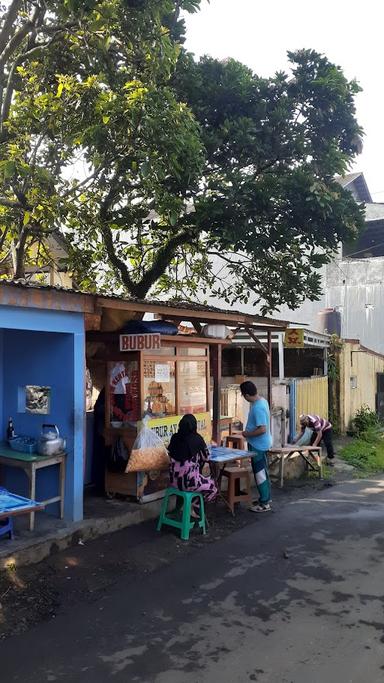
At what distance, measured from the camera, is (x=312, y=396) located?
1314 centimetres

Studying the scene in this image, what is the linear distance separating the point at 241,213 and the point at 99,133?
331 centimetres

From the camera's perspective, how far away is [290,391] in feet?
38.2

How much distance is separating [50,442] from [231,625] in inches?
108

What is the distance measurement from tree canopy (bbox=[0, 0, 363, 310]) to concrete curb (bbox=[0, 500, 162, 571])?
4082mm

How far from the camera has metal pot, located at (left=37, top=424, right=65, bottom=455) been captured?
19.3 ft

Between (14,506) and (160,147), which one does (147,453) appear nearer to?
(14,506)

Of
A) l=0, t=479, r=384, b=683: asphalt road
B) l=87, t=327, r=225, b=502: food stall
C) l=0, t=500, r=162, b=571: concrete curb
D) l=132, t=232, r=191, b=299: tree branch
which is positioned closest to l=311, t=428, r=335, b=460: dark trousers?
l=87, t=327, r=225, b=502: food stall

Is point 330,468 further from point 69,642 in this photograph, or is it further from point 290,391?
point 69,642

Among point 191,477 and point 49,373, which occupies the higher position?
point 49,373

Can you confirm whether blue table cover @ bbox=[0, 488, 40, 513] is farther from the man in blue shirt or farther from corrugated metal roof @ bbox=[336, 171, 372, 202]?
corrugated metal roof @ bbox=[336, 171, 372, 202]

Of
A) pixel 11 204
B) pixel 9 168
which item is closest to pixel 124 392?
pixel 9 168

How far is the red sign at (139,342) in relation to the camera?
6.70 m

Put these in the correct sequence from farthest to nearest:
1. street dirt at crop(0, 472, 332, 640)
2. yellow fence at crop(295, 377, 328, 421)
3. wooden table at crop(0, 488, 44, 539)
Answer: yellow fence at crop(295, 377, 328, 421) < wooden table at crop(0, 488, 44, 539) < street dirt at crop(0, 472, 332, 640)

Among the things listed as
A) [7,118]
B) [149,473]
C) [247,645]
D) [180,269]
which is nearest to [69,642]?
[247,645]
